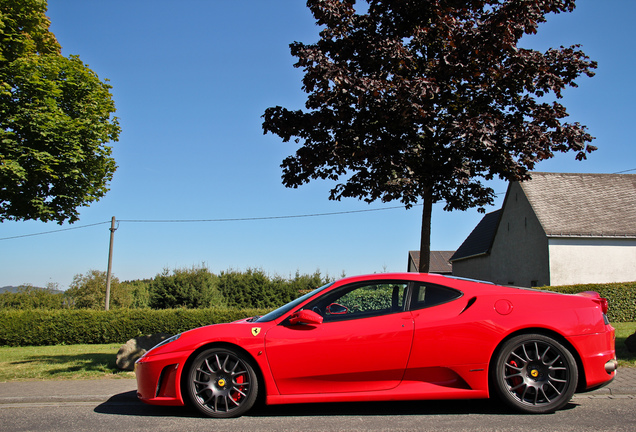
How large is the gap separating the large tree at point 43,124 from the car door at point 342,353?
10.8 metres

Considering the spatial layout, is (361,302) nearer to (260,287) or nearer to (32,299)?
(260,287)

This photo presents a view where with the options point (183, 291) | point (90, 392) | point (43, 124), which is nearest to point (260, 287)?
point (183, 291)

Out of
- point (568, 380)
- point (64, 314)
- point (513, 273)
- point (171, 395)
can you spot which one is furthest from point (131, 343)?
point (513, 273)

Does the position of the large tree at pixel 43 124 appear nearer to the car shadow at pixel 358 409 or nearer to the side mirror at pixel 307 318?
the car shadow at pixel 358 409

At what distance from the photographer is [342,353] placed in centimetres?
464

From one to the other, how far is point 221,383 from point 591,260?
24244 mm

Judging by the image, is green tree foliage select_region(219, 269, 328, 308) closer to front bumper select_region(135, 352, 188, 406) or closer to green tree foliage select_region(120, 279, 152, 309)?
green tree foliage select_region(120, 279, 152, 309)

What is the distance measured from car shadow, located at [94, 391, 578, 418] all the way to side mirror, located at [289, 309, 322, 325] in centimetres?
90

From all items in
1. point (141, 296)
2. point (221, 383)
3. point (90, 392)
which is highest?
point (221, 383)

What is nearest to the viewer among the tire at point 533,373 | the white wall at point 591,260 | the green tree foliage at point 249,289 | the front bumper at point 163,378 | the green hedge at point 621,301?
the tire at point 533,373

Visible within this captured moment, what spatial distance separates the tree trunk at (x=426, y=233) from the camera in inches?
339

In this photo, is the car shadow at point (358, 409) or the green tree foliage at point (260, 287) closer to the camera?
the car shadow at point (358, 409)

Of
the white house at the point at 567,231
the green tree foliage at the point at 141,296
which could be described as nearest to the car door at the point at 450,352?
the white house at the point at 567,231

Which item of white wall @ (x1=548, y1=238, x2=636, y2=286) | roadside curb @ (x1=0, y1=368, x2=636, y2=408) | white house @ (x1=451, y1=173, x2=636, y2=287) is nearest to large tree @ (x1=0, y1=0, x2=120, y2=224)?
roadside curb @ (x1=0, y1=368, x2=636, y2=408)
